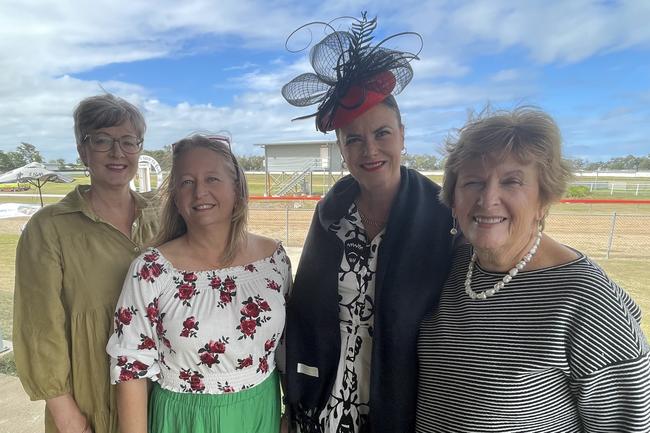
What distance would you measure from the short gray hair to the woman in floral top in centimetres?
35

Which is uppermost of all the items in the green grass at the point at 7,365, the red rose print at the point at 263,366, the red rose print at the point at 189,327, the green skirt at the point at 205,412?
the red rose print at the point at 189,327

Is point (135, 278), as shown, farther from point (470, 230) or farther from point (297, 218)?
point (297, 218)

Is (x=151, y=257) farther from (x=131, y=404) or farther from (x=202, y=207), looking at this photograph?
(x=131, y=404)

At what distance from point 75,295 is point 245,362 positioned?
0.66 meters

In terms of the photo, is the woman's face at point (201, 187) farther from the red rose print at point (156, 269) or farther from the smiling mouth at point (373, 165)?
the smiling mouth at point (373, 165)

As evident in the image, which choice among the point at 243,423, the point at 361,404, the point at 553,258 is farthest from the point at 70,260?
the point at 553,258

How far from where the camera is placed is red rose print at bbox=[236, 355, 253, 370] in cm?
122

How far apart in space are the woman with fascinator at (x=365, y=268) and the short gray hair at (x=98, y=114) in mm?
757

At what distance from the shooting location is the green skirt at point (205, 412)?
1205 mm

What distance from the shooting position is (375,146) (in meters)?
1.31

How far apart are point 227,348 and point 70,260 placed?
67 centimetres

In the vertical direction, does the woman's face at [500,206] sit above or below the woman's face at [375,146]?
below

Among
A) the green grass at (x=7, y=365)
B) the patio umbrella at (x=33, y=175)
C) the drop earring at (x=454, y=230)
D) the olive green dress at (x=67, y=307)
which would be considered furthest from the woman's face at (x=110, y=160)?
the patio umbrella at (x=33, y=175)

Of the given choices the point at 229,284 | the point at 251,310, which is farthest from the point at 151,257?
the point at 251,310
